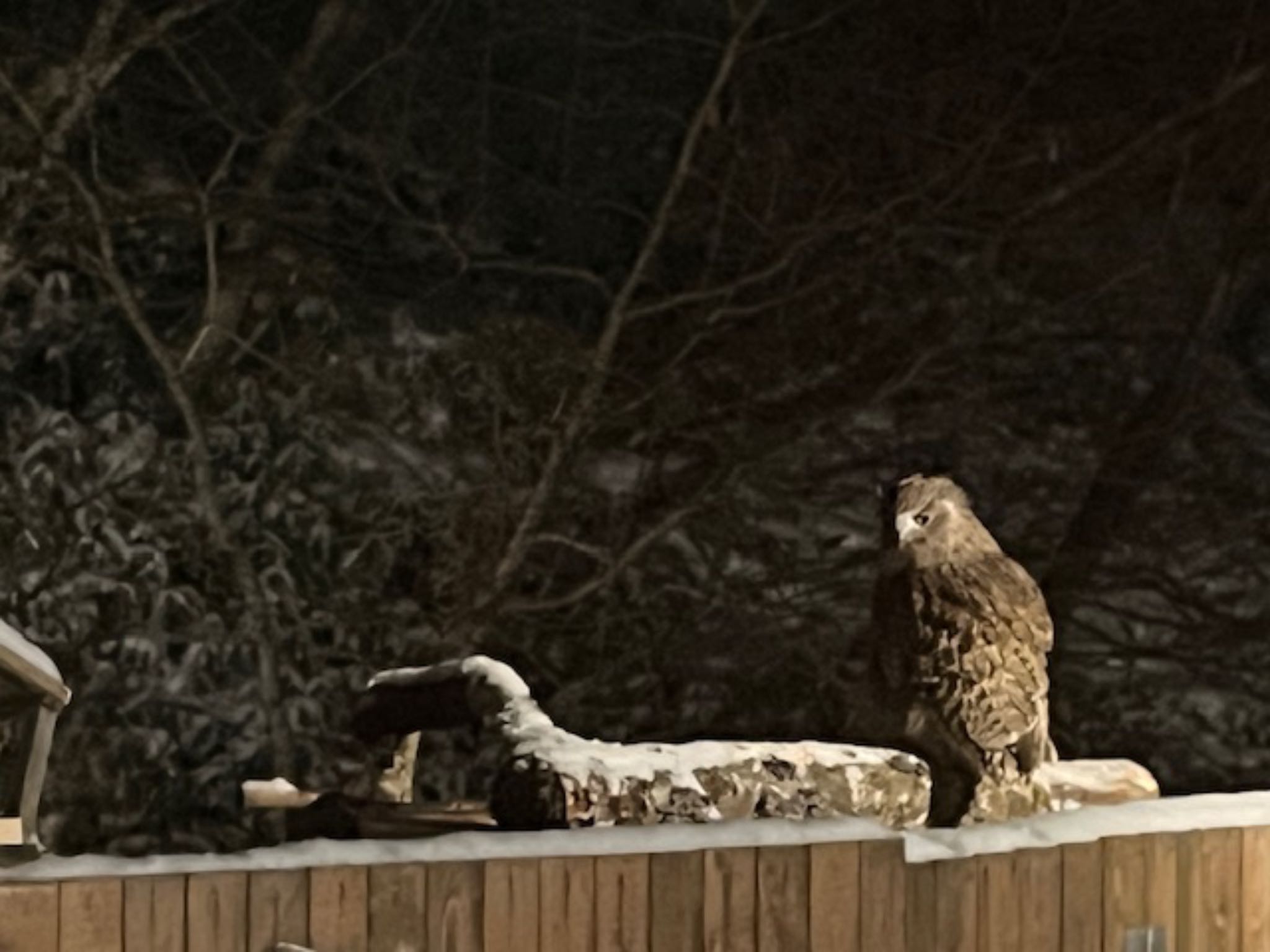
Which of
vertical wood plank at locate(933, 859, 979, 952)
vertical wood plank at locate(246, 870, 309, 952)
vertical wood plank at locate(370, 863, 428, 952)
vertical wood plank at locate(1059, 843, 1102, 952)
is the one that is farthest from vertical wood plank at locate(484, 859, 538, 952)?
vertical wood plank at locate(1059, 843, 1102, 952)

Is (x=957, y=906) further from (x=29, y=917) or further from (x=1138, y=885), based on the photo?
(x=29, y=917)

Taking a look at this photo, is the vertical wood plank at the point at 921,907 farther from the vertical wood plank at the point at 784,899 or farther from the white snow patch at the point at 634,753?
the white snow patch at the point at 634,753

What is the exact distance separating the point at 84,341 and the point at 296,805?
340 centimetres

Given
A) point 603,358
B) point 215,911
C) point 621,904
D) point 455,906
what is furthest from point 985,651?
point 603,358

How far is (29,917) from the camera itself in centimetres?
416

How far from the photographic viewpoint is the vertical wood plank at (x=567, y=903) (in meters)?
4.61

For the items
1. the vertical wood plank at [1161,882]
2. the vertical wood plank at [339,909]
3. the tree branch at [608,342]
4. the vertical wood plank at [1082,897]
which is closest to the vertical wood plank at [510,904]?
the vertical wood plank at [339,909]

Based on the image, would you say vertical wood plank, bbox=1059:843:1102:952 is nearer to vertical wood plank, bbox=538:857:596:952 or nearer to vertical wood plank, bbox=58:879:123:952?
vertical wood plank, bbox=538:857:596:952

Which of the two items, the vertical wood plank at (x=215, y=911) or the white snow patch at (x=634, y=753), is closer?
the vertical wood plank at (x=215, y=911)

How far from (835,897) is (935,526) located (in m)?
1.10

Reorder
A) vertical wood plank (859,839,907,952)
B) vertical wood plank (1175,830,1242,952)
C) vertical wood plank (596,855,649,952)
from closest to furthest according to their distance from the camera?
vertical wood plank (596,855,649,952)
vertical wood plank (859,839,907,952)
vertical wood plank (1175,830,1242,952)

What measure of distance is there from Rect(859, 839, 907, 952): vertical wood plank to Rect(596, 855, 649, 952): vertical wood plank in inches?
17.9

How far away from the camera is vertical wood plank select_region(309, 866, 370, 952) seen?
14.5ft

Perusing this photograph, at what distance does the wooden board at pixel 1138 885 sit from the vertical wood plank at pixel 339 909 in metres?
1.64
